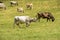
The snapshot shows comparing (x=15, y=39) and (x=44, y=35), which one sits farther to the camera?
(x=44, y=35)

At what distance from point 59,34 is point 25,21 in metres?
3.45

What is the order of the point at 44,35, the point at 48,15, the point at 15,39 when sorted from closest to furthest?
the point at 15,39, the point at 44,35, the point at 48,15

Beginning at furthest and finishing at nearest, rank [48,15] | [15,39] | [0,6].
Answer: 1. [0,6]
2. [48,15]
3. [15,39]

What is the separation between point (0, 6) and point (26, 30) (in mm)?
15844

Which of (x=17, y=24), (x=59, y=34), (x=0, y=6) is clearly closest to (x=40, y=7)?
(x=0, y=6)

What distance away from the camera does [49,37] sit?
607 inches

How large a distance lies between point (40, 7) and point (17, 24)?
1442 centimetres

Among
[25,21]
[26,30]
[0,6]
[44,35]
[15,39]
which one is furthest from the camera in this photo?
[0,6]

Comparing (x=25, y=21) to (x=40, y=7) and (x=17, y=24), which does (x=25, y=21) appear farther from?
(x=40, y=7)

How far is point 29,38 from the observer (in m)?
15.2

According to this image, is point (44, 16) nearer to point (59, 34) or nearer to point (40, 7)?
point (59, 34)

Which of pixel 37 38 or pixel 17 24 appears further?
pixel 17 24

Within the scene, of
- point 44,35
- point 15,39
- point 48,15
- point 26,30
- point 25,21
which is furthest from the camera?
point 48,15

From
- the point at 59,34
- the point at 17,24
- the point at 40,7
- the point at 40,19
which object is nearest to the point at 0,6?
the point at 40,7
